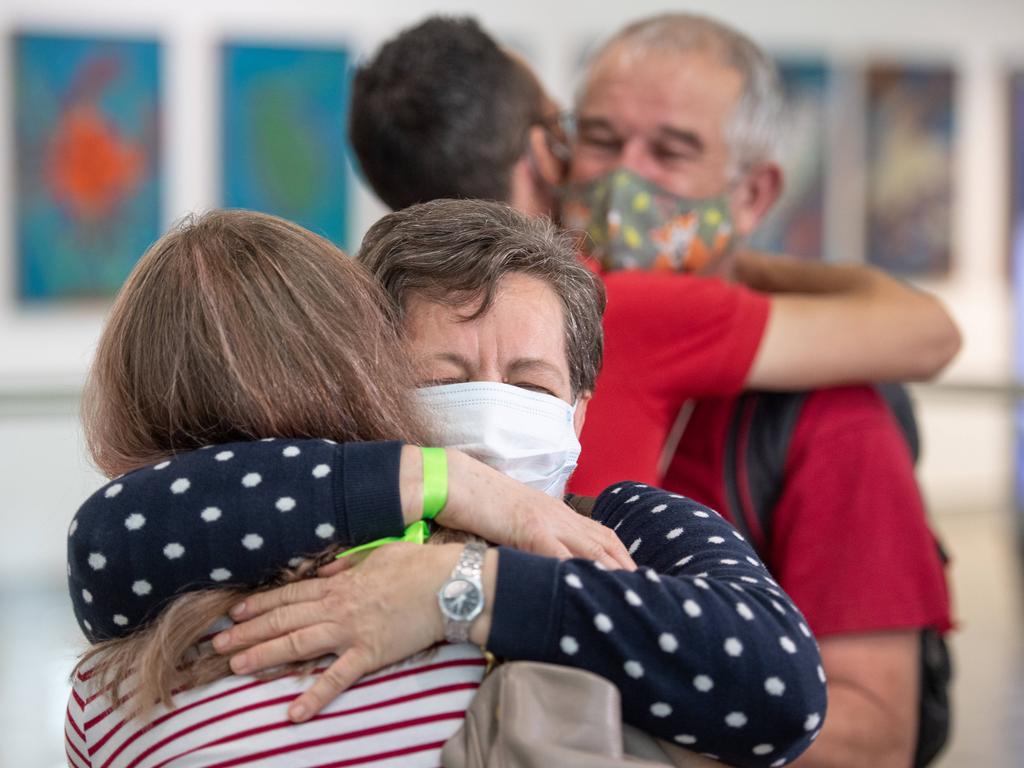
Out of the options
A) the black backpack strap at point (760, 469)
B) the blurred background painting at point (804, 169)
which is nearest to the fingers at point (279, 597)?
the black backpack strap at point (760, 469)

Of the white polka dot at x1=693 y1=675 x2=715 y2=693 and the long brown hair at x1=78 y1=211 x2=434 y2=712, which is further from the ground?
the long brown hair at x1=78 y1=211 x2=434 y2=712

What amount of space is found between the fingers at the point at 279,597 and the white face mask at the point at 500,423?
264 millimetres

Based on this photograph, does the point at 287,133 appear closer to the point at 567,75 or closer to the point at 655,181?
the point at 567,75

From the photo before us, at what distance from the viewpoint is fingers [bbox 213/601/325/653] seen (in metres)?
1.32

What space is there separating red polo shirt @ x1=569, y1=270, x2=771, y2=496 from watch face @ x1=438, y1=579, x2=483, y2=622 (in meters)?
0.78

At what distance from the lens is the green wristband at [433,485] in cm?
135

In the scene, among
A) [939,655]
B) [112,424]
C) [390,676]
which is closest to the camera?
[390,676]

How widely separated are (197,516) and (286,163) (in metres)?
6.79

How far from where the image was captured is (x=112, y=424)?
1.45 metres

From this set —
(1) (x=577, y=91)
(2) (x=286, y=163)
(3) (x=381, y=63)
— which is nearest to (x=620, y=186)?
(1) (x=577, y=91)

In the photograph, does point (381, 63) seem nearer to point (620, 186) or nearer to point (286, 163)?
point (620, 186)

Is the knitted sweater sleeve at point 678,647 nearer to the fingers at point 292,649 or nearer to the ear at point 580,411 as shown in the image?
the fingers at point 292,649

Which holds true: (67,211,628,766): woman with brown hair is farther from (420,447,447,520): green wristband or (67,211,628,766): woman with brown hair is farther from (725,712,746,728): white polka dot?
(725,712,746,728): white polka dot

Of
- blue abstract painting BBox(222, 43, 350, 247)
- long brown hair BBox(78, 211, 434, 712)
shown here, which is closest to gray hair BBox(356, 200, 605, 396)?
long brown hair BBox(78, 211, 434, 712)
